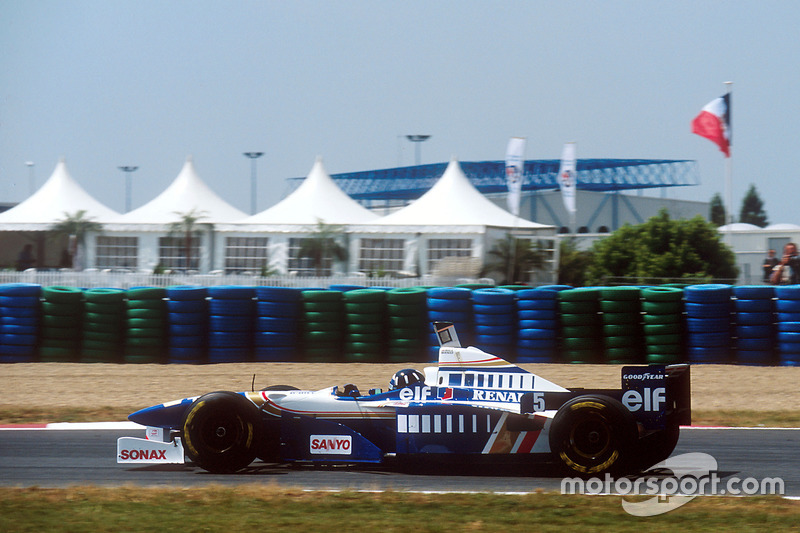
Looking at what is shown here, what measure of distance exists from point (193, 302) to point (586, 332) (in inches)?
244

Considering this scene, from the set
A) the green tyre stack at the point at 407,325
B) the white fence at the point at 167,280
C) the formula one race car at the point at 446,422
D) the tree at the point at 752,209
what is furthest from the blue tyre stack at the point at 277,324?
the tree at the point at 752,209

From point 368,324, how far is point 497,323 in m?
2.04

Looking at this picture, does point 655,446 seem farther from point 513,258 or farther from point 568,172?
point 568,172

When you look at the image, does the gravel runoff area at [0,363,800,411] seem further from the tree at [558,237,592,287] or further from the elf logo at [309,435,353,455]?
the tree at [558,237,592,287]

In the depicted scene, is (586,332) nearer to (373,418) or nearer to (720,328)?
(720,328)

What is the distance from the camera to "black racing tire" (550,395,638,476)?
6.94 m

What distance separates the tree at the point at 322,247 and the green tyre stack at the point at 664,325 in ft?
52.2

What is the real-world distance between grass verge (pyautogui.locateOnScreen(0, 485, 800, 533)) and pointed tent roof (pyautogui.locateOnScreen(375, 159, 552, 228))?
21984 millimetres

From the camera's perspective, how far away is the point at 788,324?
13602 millimetres

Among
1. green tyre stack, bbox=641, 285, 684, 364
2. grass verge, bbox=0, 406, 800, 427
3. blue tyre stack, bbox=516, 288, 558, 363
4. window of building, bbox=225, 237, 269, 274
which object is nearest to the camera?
grass verge, bbox=0, 406, 800, 427

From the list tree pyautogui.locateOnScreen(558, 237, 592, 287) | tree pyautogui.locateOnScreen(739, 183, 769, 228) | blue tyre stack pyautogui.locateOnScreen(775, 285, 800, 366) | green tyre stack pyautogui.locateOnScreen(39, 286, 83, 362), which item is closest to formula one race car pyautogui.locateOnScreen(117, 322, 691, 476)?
blue tyre stack pyautogui.locateOnScreen(775, 285, 800, 366)

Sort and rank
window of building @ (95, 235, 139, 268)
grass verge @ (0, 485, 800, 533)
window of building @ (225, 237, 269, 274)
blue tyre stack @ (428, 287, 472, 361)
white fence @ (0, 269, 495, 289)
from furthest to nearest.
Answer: window of building @ (95, 235, 139, 268), window of building @ (225, 237, 269, 274), white fence @ (0, 269, 495, 289), blue tyre stack @ (428, 287, 472, 361), grass verge @ (0, 485, 800, 533)

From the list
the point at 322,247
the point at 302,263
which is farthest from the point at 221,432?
the point at 302,263

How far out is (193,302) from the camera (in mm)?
14289
